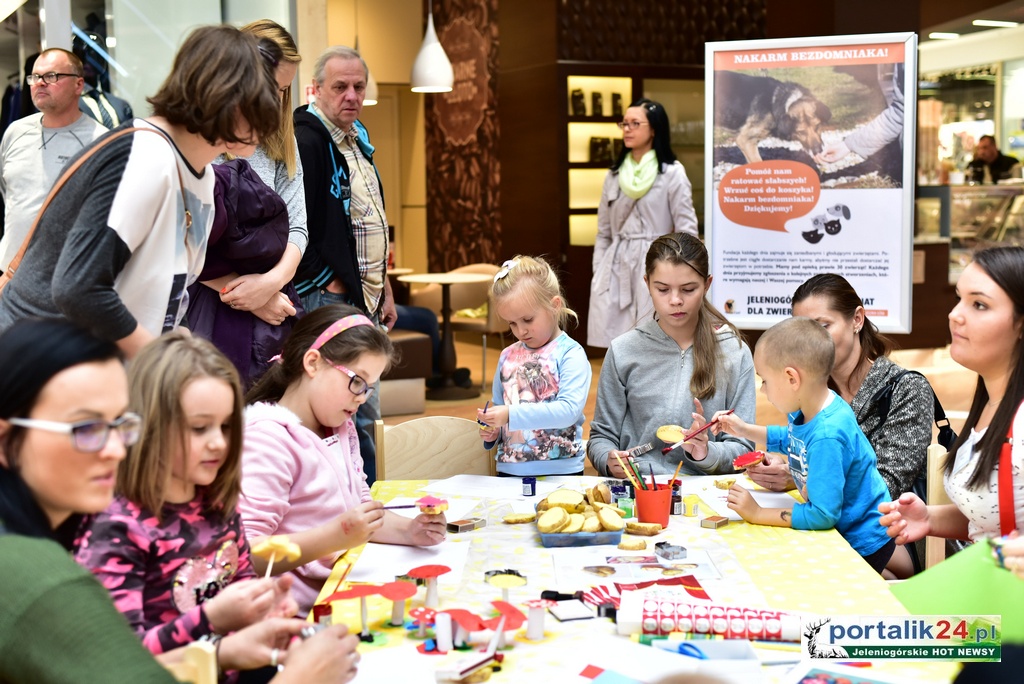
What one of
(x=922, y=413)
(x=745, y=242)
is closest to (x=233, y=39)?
(x=922, y=413)

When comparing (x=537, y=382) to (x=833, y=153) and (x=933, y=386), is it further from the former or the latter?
(x=933, y=386)

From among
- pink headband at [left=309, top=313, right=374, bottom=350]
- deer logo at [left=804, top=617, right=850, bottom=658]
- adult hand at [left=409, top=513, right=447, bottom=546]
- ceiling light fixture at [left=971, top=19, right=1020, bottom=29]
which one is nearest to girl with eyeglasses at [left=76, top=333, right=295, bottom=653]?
adult hand at [left=409, top=513, right=447, bottom=546]

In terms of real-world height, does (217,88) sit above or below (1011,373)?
above

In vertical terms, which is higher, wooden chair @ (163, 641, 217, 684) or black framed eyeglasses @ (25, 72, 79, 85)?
black framed eyeglasses @ (25, 72, 79, 85)

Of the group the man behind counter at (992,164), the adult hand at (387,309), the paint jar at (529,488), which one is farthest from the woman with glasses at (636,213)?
the man behind counter at (992,164)

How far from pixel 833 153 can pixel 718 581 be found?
3512 mm

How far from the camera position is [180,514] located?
173 centimetres

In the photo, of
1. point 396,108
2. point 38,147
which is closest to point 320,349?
point 38,147

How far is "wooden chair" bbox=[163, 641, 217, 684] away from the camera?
1.31 m

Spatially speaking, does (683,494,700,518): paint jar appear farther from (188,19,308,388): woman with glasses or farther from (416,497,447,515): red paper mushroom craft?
(188,19,308,388): woman with glasses

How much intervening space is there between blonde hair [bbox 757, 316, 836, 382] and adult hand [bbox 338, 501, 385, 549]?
1.04 metres

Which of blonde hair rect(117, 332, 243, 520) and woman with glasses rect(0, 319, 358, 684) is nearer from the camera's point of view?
woman with glasses rect(0, 319, 358, 684)

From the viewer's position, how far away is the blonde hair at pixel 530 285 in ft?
10.6

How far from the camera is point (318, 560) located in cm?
227
